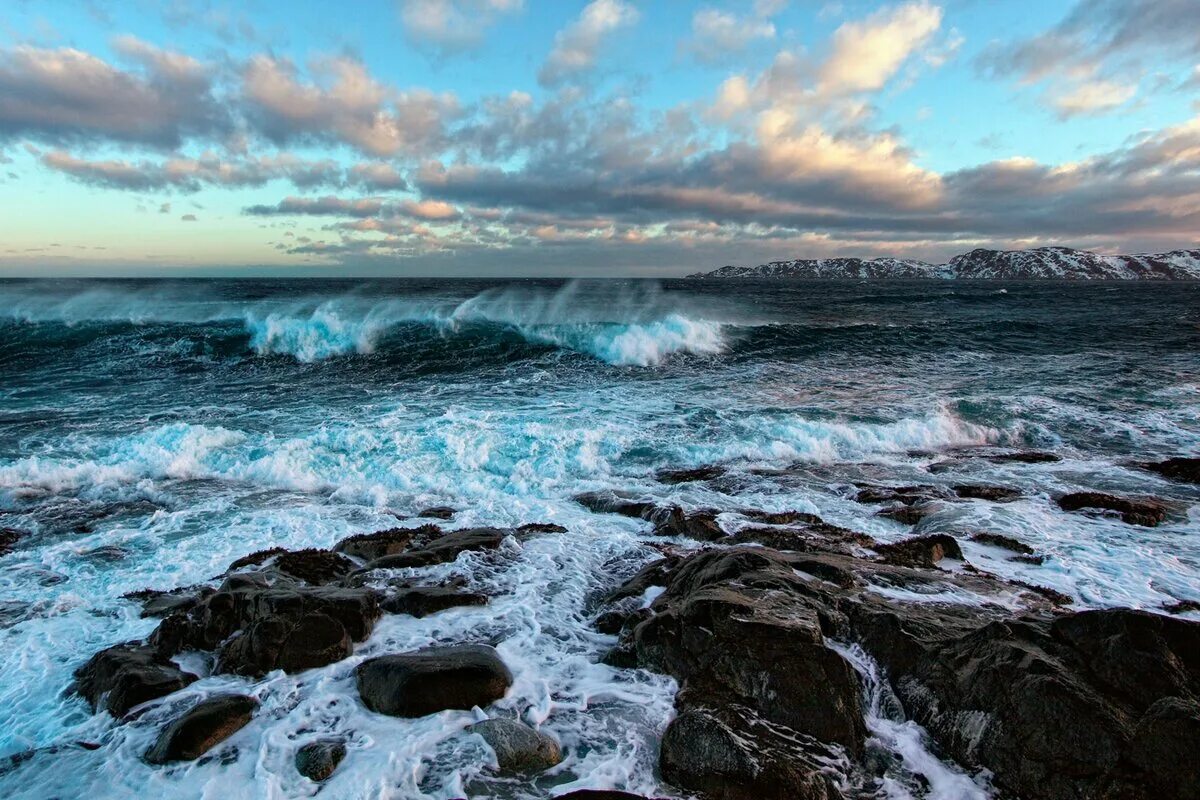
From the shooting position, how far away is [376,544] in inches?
309

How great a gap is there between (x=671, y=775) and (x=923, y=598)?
325 cm

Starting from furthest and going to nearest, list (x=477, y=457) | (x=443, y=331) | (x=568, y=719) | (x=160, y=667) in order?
1. (x=443, y=331)
2. (x=477, y=457)
3. (x=160, y=667)
4. (x=568, y=719)

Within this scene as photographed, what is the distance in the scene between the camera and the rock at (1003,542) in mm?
7531

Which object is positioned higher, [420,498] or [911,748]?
[911,748]

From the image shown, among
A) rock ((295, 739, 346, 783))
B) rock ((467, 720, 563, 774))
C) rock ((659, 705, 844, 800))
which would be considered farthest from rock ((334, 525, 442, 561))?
rock ((659, 705, 844, 800))

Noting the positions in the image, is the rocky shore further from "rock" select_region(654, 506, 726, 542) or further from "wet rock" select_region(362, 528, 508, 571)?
"rock" select_region(654, 506, 726, 542)

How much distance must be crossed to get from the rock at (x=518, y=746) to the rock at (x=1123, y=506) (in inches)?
349

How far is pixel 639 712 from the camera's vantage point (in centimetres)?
445

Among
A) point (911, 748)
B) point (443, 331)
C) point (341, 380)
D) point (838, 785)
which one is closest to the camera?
point (838, 785)

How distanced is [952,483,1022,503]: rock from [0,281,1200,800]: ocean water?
11.6 inches

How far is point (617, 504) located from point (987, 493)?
601 cm

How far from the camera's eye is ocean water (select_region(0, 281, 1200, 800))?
14.0 ft

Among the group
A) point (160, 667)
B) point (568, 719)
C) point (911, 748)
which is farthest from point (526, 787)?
point (160, 667)

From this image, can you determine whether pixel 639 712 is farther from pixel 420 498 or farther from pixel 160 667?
pixel 420 498
